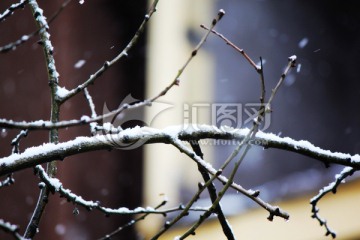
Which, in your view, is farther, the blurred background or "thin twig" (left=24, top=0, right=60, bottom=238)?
the blurred background

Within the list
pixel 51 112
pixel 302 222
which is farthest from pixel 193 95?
pixel 51 112

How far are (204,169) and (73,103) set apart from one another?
13.4 ft

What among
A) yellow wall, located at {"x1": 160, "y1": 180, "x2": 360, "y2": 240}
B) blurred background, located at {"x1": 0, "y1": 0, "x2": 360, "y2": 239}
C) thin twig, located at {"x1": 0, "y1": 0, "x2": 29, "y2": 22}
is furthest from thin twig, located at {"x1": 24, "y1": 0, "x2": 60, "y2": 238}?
yellow wall, located at {"x1": 160, "y1": 180, "x2": 360, "y2": 240}

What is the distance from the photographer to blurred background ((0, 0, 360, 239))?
536 centimetres

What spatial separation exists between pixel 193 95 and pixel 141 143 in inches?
187

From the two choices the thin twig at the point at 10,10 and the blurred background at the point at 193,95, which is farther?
the blurred background at the point at 193,95

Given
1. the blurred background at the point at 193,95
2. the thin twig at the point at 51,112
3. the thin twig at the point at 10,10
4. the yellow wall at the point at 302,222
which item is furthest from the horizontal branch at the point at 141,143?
the yellow wall at the point at 302,222

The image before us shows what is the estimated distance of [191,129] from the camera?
1742 millimetres

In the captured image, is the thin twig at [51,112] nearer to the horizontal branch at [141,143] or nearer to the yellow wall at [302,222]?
the horizontal branch at [141,143]

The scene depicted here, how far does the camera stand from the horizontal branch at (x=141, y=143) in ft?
5.11

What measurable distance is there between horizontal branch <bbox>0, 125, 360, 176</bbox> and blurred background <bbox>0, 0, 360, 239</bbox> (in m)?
3.26

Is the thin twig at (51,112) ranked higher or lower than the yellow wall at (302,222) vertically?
lower

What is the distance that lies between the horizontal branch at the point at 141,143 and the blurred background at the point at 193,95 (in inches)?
128

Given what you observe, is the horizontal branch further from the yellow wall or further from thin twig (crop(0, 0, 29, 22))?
the yellow wall
